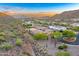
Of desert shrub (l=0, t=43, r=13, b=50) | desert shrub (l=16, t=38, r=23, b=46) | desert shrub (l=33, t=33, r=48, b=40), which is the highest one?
desert shrub (l=33, t=33, r=48, b=40)

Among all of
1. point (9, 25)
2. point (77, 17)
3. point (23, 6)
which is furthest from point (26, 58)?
point (77, 17)

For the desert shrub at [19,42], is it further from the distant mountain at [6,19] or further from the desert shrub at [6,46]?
the distant mountain at [6,19]

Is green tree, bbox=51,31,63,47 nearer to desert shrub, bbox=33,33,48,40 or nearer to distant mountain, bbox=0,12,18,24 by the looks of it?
desert shrub, bbox=33,33,48,40

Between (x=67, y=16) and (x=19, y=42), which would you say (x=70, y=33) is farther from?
(x=19, y=42)

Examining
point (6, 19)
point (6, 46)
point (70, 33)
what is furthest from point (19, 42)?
point (70, 33)

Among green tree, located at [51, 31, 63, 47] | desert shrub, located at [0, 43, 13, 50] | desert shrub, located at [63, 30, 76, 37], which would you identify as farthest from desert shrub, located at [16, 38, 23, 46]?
desert shrub, located at [63, 30, 76, 37]

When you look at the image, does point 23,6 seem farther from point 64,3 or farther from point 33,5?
point 64,3

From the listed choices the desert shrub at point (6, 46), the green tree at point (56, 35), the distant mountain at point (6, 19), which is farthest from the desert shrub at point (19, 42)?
the green tree at point (56, 35)

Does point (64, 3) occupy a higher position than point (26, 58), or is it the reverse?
point (64, 3)
